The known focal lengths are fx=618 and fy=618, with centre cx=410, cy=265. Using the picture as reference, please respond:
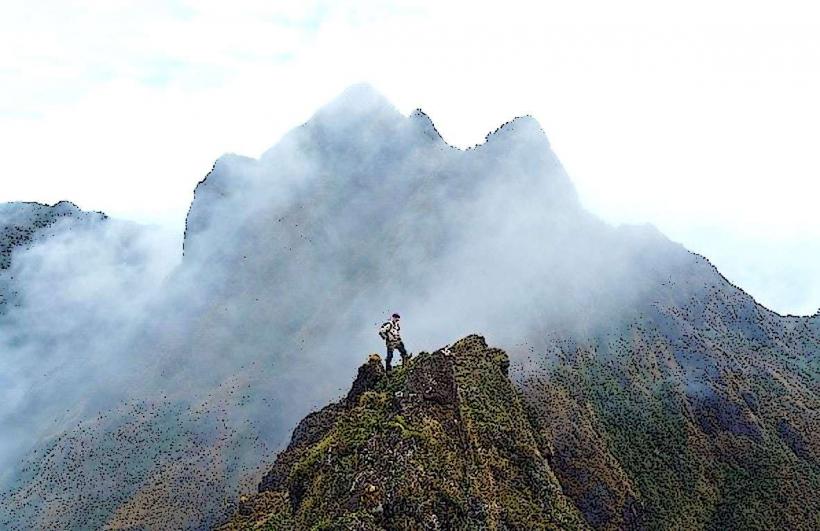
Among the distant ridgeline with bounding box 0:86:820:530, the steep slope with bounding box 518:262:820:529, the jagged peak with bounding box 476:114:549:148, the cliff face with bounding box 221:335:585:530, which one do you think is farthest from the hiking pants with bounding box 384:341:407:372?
the jagged peak with bounding box 476:114:549:148

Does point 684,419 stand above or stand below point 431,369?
above

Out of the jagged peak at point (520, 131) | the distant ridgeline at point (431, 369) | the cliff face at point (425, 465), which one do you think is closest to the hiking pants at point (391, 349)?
the cliff face at point (425, 465)

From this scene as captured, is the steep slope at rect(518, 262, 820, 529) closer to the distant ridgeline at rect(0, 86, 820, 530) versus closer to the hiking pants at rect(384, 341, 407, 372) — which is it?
the distant ridgeline at rect(0, 86, 820, 530)

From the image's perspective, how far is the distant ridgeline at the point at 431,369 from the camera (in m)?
39.8

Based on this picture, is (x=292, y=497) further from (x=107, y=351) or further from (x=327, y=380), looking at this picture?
(x=107, y=351)

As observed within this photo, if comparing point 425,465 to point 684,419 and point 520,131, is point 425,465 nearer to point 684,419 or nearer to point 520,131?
point 684,419

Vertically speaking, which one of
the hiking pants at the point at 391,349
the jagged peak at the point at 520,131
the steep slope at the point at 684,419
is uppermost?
the jagged peak at the point at 520,131

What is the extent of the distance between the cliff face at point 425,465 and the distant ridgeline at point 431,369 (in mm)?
186

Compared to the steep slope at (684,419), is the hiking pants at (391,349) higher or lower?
lower

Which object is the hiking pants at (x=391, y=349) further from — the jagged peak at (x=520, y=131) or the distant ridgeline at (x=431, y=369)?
the jagged peak at (x=520, y=131)

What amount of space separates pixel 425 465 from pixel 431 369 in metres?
10.4

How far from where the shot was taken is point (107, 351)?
166500 millimetres

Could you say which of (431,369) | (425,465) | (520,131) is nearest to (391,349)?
(431,369)

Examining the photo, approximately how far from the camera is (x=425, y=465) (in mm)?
32844
